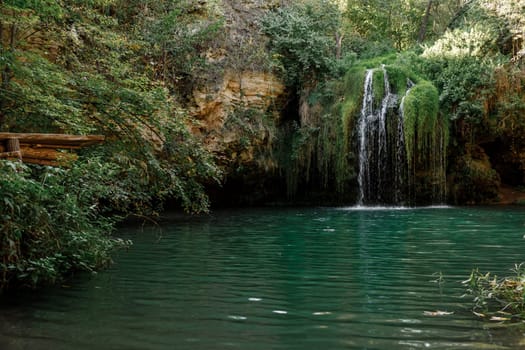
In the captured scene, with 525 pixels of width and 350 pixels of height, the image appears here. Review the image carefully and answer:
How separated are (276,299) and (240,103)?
569 inches

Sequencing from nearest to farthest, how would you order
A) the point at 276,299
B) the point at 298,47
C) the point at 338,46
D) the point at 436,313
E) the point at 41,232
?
the point at 436,313
the point at 276,299
the point at 41,232
the point at 298,47
the point at 338,46

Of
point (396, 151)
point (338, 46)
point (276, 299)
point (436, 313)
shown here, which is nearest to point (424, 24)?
point (338, 46)

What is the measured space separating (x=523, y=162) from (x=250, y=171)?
440 inches

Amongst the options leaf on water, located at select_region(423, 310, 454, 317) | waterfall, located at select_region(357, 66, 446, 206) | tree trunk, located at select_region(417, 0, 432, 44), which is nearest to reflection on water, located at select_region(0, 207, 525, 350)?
leaf on water, located at select_region(423, 310, 454, 317)

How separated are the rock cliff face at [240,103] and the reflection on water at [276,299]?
9.26 m

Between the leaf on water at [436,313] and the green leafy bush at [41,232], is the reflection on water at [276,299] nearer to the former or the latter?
the leaf on water at [436,313]

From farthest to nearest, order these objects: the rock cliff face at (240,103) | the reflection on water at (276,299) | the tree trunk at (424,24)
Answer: the tree trunk at (424,24)
the rock cliff face at (240,103)
the reflection on water at (276,299)

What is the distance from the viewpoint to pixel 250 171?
20.1 metres

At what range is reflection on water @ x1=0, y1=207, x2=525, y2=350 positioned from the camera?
379 centimetres

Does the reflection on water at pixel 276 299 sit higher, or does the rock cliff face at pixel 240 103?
the rock cliff face at pixel 240 103

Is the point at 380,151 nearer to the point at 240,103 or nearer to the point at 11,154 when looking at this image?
the point at 240,103

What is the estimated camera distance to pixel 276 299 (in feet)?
16.5

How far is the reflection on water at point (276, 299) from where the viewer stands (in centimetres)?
379

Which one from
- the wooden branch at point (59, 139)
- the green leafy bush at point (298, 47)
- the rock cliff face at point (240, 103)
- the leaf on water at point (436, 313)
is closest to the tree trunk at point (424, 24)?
the green leafy bush at point (298, 47)
